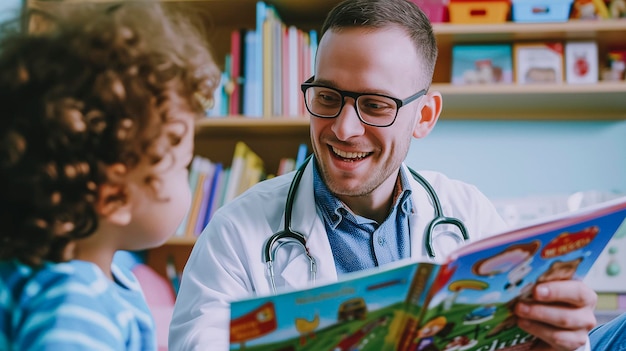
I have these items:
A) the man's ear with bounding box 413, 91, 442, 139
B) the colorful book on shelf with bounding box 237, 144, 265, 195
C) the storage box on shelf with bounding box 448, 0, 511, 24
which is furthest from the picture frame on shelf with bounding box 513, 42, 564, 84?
the colorful book on shelf with bounding box 237, 144, 265, 195

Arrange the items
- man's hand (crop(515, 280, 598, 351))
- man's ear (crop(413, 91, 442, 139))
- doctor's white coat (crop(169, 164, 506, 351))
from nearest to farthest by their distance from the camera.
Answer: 1. man's hand (crop(515, 280, 598, 351))
2. doctor's white coat (crop(169, 164, 506, 351))
3. man's ear (crop(413, 91, 442, 139))

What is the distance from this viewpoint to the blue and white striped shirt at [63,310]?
2.27 feet

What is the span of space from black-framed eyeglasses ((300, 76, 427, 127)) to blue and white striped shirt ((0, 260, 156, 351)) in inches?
26.3

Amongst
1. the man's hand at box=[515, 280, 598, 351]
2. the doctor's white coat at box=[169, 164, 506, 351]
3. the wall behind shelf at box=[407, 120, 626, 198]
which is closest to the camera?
the man's hand at box=[515, 280, 598, 351]

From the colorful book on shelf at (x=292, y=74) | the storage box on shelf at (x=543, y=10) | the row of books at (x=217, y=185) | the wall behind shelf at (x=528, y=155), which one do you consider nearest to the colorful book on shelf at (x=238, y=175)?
the row of books at (x=217, y=185)

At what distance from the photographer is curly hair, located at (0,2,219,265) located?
2.46ft

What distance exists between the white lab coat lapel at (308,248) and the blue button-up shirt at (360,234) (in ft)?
0.10

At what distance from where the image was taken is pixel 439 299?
0.87 meters

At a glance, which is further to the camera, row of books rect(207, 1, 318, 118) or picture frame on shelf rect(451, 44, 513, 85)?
picture frame on shelf rect(451, 44, 513, 85)

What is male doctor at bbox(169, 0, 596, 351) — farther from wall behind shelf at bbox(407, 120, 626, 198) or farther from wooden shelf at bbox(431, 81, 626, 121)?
wall behind shelf at bbox(407, 120, 626, 198)

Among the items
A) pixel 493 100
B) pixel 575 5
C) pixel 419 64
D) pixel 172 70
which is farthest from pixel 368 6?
pixel 575 5

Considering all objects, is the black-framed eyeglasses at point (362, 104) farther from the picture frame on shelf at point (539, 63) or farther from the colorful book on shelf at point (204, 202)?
the picture frame on shelf at point (539, 63)

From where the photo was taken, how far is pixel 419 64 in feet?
4.65

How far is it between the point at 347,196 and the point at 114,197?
70cm
